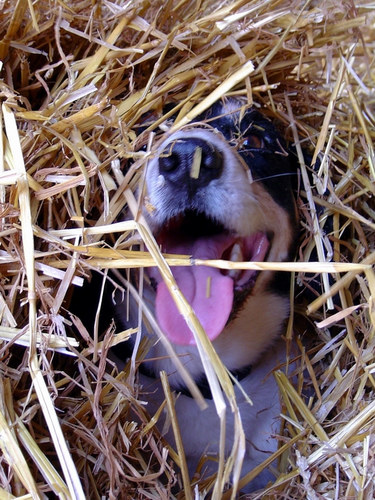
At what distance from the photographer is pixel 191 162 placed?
1515mm

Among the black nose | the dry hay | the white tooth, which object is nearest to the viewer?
the dry hay

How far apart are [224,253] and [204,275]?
0.41ft

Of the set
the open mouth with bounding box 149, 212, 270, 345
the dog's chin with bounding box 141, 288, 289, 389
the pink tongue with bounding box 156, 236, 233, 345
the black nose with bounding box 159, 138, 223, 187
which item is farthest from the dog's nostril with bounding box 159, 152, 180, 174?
the dog's chin with bounding box 141, 288, 289, 389

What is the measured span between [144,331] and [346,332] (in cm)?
62

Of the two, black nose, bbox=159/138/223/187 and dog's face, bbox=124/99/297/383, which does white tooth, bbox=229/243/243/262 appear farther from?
black nose, bbox=159/138/223/187

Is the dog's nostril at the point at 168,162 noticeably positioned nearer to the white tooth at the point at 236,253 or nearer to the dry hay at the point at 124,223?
the dry hay at the point at 124,223

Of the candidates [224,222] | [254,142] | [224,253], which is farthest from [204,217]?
[254,142]

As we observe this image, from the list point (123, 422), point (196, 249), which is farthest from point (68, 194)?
point (123, 422)

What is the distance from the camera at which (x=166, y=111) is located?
1714 millimetres

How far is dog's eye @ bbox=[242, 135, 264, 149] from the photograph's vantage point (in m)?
1.81

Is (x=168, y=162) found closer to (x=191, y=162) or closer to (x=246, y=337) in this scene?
(x=191, y=162)

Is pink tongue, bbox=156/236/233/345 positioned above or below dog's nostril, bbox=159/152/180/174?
below

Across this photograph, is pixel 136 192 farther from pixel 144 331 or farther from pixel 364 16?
pixel 364 16

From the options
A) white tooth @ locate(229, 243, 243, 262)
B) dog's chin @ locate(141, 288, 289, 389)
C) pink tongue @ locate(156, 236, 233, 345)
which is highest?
white tooth @ locate(229, 243, 243, 262)
